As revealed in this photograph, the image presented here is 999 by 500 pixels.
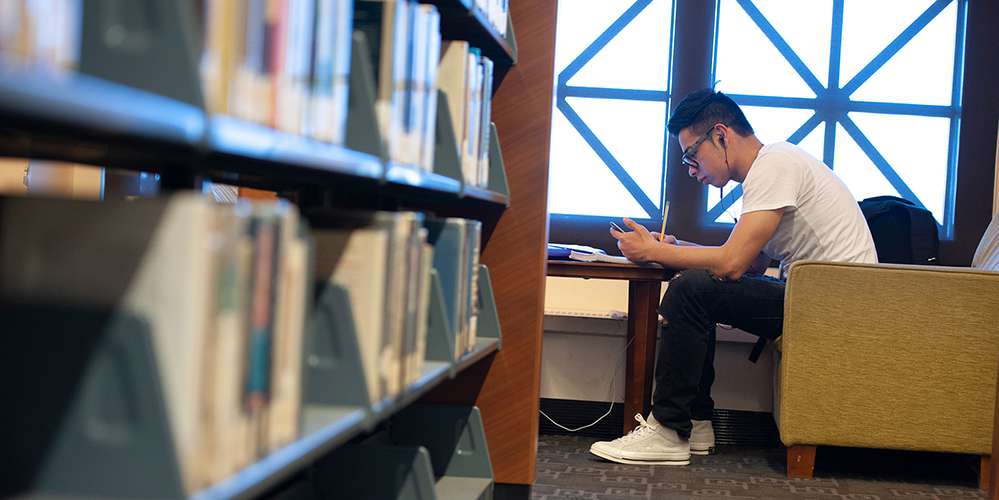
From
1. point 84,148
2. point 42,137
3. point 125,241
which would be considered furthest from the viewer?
point 84,148

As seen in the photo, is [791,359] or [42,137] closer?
[42,137]

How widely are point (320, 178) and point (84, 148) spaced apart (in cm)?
49

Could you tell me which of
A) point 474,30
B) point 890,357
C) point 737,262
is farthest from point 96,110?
point 890,357

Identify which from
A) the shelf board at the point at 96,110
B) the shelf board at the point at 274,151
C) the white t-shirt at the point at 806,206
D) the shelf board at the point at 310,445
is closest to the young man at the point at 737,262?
the white t-shirt at the point at 806,206

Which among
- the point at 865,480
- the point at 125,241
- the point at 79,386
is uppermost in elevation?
the point at 125,241

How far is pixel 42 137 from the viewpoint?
3.29 ft

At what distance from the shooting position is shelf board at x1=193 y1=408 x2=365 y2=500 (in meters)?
0.87

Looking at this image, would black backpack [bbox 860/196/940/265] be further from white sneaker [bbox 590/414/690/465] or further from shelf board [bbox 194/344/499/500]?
shelf board [bbox 194/344/499/500]

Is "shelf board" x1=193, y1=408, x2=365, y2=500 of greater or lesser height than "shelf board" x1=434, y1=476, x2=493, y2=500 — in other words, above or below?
above

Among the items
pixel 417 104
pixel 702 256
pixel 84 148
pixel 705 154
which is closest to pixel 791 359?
pixel 702 256

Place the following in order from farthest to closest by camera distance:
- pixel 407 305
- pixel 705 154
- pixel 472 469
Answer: pixel 705 154 → pixel 472 469 → pixel 407 305

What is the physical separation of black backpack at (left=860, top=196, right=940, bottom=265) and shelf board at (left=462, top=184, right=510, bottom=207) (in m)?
1.77

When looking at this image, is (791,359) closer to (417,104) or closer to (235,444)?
(417,104)

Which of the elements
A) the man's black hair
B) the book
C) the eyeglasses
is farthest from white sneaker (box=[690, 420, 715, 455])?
the man's black hair
